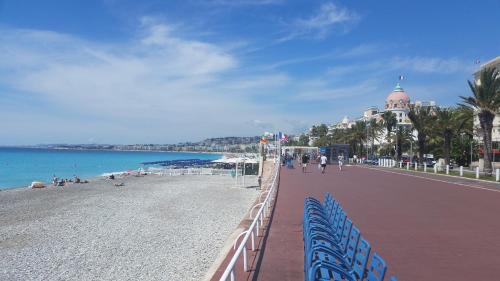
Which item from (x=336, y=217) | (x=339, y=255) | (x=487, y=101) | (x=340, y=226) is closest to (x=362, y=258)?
(x=339, y=255)

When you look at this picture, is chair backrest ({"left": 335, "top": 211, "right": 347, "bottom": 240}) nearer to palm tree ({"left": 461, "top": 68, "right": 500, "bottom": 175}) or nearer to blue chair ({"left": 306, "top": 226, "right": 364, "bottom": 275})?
blue chair ({"left": 306, "top": 226, "right": 364, "bottom": 275})

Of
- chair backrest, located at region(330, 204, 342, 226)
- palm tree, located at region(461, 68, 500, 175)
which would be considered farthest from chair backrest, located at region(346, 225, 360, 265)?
palm tree, located at region(461, 68, 500, 175)

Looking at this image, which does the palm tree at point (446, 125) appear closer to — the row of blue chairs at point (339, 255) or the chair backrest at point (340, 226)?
the chair backrest at point (340, 226)

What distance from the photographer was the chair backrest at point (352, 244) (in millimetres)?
5353

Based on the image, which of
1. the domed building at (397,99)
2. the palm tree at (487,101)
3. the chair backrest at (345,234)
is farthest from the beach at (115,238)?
the domed building at (397,99)

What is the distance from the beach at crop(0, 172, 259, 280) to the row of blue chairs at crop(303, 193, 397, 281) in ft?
15.5

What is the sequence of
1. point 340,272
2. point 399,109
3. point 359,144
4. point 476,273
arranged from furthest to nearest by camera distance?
1. point 399,109
2. point 359,144
3. point 476,273
4. point 340,272

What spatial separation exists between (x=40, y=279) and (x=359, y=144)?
80.3m

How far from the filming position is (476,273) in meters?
6.36

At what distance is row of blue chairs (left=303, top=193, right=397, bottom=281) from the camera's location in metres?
3.96

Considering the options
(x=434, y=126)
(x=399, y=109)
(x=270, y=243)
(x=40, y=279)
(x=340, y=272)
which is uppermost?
(x=399, y=109)

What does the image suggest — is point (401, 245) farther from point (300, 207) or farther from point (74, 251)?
point (74, 251)

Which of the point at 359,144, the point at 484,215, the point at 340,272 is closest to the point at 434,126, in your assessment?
the point at 484,215

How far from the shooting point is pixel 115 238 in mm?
15477
